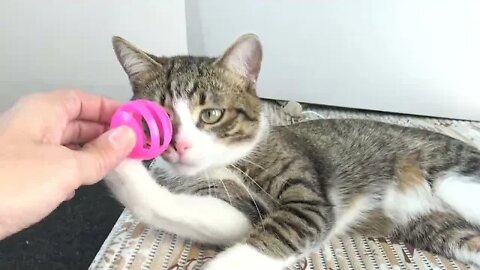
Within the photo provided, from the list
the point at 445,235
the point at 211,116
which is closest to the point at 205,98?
the point at 211,116

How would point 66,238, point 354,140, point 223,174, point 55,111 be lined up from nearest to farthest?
1. point 55,111
2. point 223,174
3. point 354,140
4. point 66,238

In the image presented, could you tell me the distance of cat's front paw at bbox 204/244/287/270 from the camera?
96cm

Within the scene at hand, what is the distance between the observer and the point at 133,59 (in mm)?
1142

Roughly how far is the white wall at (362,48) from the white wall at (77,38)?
0.11 meters

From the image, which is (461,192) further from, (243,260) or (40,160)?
(40,160)

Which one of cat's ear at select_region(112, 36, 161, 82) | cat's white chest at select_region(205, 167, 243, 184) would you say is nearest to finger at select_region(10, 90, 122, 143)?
cat's ear at select_region(112, 36, 161, 82)

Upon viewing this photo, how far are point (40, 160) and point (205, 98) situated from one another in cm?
40

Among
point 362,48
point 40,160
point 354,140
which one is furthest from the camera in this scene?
point 362,48

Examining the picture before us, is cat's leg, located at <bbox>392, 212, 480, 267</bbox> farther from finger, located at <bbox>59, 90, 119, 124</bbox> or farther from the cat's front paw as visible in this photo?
finger, located at <bbox>59, 90, 119, 124</bbox>

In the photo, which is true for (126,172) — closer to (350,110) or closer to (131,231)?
(131,231)

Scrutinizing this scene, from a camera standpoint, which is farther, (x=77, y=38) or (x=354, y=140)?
(x=77, y=38)

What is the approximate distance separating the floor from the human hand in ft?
2.32

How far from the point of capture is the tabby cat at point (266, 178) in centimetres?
104

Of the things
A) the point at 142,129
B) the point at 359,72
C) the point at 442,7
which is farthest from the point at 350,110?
the point at 142,129
